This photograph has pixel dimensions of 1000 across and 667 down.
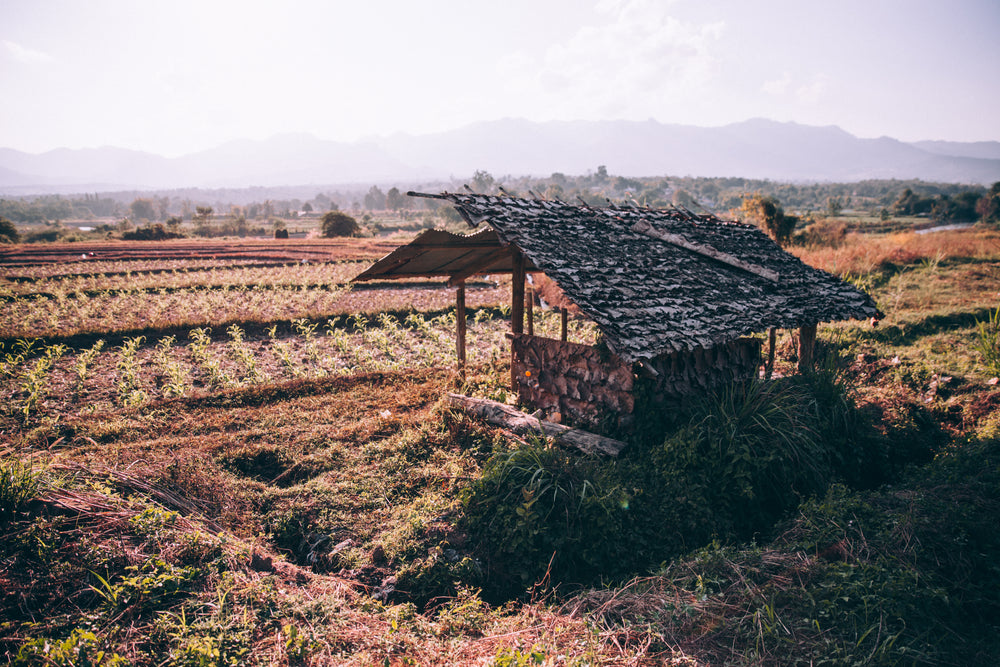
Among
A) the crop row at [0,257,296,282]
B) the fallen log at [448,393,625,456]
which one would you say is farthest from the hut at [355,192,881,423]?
the crop row at [0,257,296,282]

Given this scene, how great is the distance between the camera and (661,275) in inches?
282

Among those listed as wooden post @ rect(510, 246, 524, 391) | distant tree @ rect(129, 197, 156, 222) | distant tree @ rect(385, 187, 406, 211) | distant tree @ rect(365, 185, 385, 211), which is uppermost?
distant tree @ rect(365, 185, 385, 211)

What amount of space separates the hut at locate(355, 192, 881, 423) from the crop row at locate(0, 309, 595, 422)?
2.42 meters

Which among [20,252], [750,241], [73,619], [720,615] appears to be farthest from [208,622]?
[20,252]

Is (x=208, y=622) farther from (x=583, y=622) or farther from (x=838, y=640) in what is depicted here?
(x=838, y=640)

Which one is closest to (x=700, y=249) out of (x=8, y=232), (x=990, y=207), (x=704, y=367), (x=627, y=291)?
(x=704, y=367)

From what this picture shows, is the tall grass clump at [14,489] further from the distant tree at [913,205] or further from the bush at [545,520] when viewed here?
the distant tree at [913,205]

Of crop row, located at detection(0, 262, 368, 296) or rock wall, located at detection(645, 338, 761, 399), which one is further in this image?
crop row, located at detection(0, 262, 368, 296)

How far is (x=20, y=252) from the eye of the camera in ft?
89.4

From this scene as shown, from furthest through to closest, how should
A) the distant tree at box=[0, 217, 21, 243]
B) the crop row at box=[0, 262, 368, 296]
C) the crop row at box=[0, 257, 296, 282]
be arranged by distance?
1. the distant tree at box=[0, 217, 21, 243]
2. the crop row at box=[0, 257, 296, 282]
3. the crop row at box=[0, 262, 368, 296]

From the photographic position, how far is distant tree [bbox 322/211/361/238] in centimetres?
4678

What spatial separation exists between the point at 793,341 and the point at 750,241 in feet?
11.8

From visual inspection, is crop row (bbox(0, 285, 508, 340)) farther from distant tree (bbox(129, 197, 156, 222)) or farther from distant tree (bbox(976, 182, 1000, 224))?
distant tree (bbox(129, 197, 156, 222))

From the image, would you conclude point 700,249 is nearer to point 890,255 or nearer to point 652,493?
point 652,493
